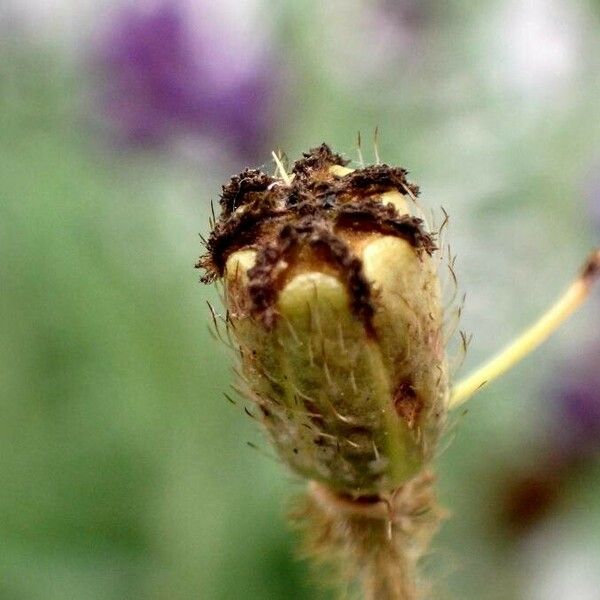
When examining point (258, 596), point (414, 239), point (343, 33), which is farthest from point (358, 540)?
point (343, 33)

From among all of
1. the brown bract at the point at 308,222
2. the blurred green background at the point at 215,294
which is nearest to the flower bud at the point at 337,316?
the brown bract at the point at 308,222

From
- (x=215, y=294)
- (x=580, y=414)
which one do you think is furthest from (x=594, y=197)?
(x=215, y=294)

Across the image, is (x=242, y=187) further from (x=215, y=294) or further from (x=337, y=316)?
(x=215, y=294)

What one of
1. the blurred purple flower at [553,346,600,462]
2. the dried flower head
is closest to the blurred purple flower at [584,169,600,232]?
the blurred purple flower at [553,346,600,462]

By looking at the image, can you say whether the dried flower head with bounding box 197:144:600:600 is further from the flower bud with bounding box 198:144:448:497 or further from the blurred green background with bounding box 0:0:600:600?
the blurred green background with bounding box 0:0:600:600

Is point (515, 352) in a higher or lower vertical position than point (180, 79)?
lower

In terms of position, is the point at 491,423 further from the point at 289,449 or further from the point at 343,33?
the point at 289,449

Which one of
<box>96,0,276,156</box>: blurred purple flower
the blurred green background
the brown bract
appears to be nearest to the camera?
the brown bract
